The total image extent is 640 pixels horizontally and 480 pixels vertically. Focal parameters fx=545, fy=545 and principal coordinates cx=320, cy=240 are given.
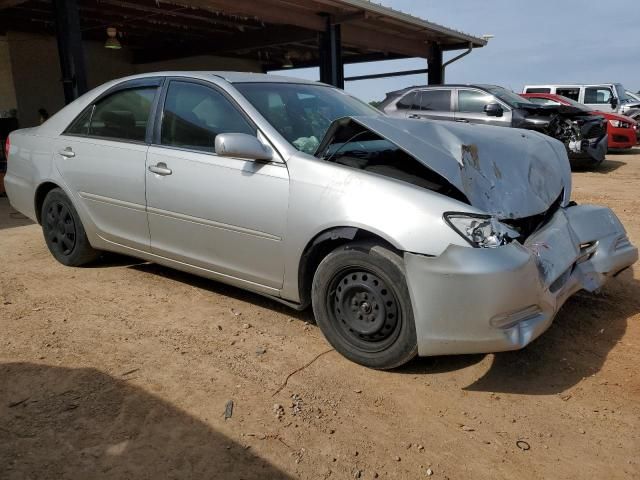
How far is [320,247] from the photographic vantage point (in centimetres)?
308

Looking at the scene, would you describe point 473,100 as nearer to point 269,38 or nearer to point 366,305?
point 269,38

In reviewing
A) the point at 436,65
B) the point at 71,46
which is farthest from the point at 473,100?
the point at 71,46

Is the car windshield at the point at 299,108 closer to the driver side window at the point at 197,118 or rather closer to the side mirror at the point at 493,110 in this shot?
the driver side window at the point at 197,118

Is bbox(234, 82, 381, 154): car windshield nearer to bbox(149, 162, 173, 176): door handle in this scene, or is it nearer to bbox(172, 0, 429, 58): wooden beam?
bbox(149, 162, 173, 176): door handle

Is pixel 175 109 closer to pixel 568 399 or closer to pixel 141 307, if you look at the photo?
pixel 141 307

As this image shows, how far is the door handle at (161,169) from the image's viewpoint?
366 centimetres

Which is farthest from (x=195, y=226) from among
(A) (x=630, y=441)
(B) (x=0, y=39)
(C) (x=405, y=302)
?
(B) (x=0, y=39)

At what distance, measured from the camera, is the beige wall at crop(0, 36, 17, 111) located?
39.5ft

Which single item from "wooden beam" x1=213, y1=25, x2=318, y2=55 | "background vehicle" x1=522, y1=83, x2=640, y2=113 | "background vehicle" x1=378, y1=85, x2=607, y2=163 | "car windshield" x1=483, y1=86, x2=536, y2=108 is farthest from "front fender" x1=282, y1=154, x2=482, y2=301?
"background vehicle" x1=522, y1=83, x2=640, y2=113

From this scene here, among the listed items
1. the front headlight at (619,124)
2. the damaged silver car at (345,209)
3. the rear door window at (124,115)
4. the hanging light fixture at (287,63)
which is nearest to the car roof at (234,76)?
the damaged silver car at (345,209)

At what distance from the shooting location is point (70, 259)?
4.67 meters

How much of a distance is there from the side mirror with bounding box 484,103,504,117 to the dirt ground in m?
6.52

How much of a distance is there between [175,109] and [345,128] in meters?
1.32

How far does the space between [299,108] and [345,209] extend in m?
1.13
